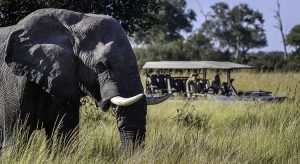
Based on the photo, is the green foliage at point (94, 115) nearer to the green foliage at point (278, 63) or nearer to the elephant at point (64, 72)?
the elephant at point (64, 72)

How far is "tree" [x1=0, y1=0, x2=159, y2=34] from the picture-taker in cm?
895

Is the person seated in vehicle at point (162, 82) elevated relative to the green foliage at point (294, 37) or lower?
lower

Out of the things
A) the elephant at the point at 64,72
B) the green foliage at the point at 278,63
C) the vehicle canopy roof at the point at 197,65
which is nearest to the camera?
the elephant at the point at 64,72

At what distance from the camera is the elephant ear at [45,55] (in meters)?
5.39

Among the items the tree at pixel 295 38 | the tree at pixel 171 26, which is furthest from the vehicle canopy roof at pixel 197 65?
the tree at pixel 171 26

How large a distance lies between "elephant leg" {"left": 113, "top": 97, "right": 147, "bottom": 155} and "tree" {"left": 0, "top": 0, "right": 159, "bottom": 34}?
4140mm

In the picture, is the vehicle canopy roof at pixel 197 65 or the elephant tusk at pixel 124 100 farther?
the vehicle canopy roof at pixel 197 65

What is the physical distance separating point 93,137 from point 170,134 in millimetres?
974

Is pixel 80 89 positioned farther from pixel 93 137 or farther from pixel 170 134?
pixel 170 134

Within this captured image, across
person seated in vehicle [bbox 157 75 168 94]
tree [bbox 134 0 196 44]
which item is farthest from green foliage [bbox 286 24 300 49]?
person seated in vehicle [bbox 157 75 168 94]

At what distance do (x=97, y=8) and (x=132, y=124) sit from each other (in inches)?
184

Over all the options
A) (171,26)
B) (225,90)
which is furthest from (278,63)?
(171,26)

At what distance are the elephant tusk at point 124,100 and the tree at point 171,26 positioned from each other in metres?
52.2

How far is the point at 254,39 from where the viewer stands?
58.0 metres
